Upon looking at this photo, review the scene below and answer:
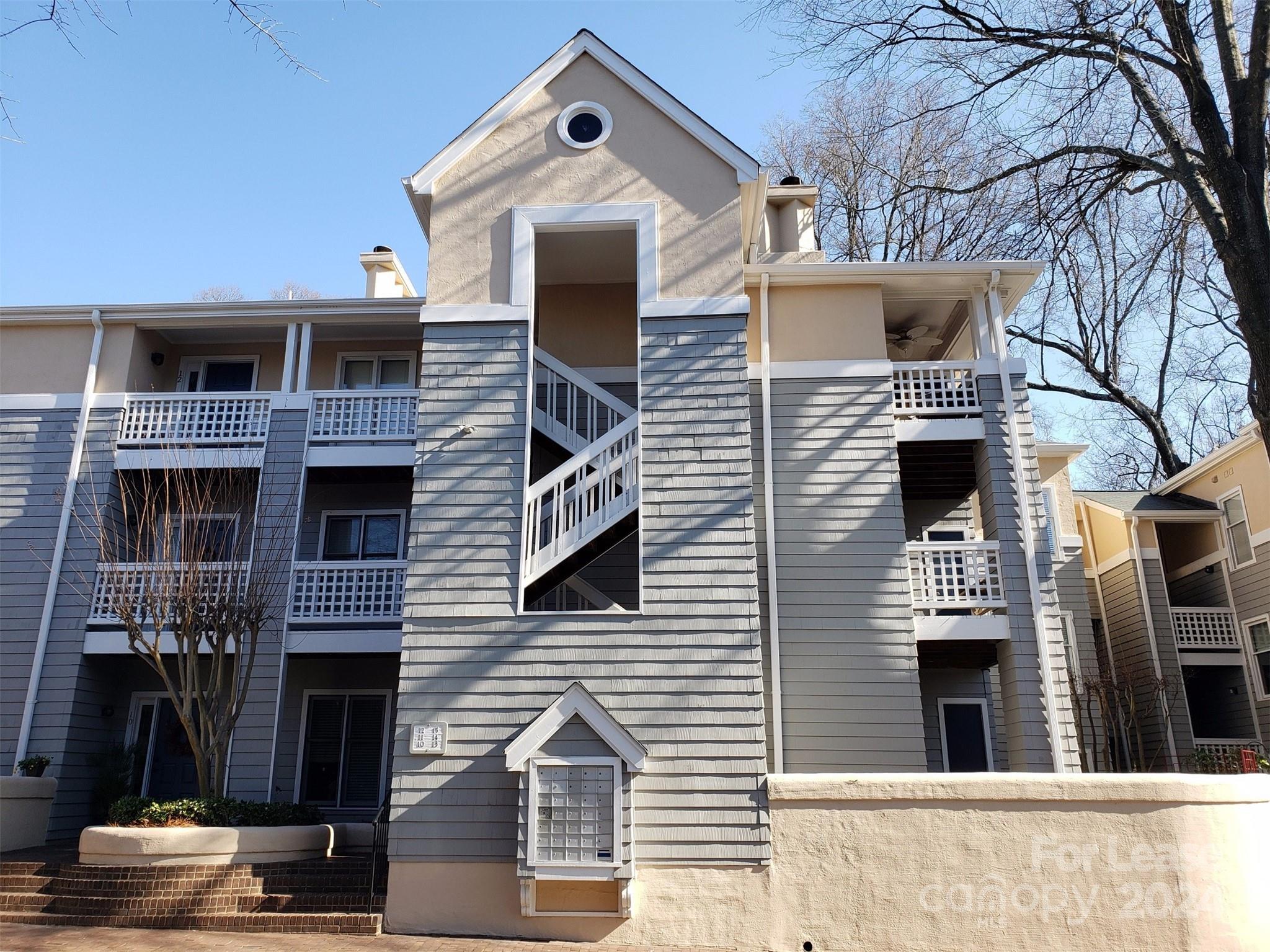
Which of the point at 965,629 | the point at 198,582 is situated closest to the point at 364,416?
the point at 198,582

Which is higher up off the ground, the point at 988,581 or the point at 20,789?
the point at 988,581

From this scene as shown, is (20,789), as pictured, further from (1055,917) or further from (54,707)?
(1055,917)

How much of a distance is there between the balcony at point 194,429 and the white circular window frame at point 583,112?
7.01m

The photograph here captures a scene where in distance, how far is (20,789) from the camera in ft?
43.5

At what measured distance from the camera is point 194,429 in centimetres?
1588

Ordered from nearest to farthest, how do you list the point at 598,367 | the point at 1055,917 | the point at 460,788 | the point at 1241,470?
the point at 1055,917 → the point at 460,788 → the point at 598,367 → the point at 1241,470

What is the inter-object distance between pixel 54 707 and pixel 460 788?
7.99 meters

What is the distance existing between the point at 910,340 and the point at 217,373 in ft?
39.9

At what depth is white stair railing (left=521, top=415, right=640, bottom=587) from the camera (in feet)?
36.5

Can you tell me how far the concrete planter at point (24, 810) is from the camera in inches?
510

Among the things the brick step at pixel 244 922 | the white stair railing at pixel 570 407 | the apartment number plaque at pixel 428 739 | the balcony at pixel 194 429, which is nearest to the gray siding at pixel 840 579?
the white stair railing at pixel 570 407

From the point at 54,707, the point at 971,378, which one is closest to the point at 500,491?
the point at 971,378

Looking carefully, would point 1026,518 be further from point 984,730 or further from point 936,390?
point 984,730

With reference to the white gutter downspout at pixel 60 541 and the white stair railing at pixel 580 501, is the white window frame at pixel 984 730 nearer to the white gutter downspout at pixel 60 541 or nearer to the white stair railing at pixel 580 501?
the white stair railing at pixel 580 501
